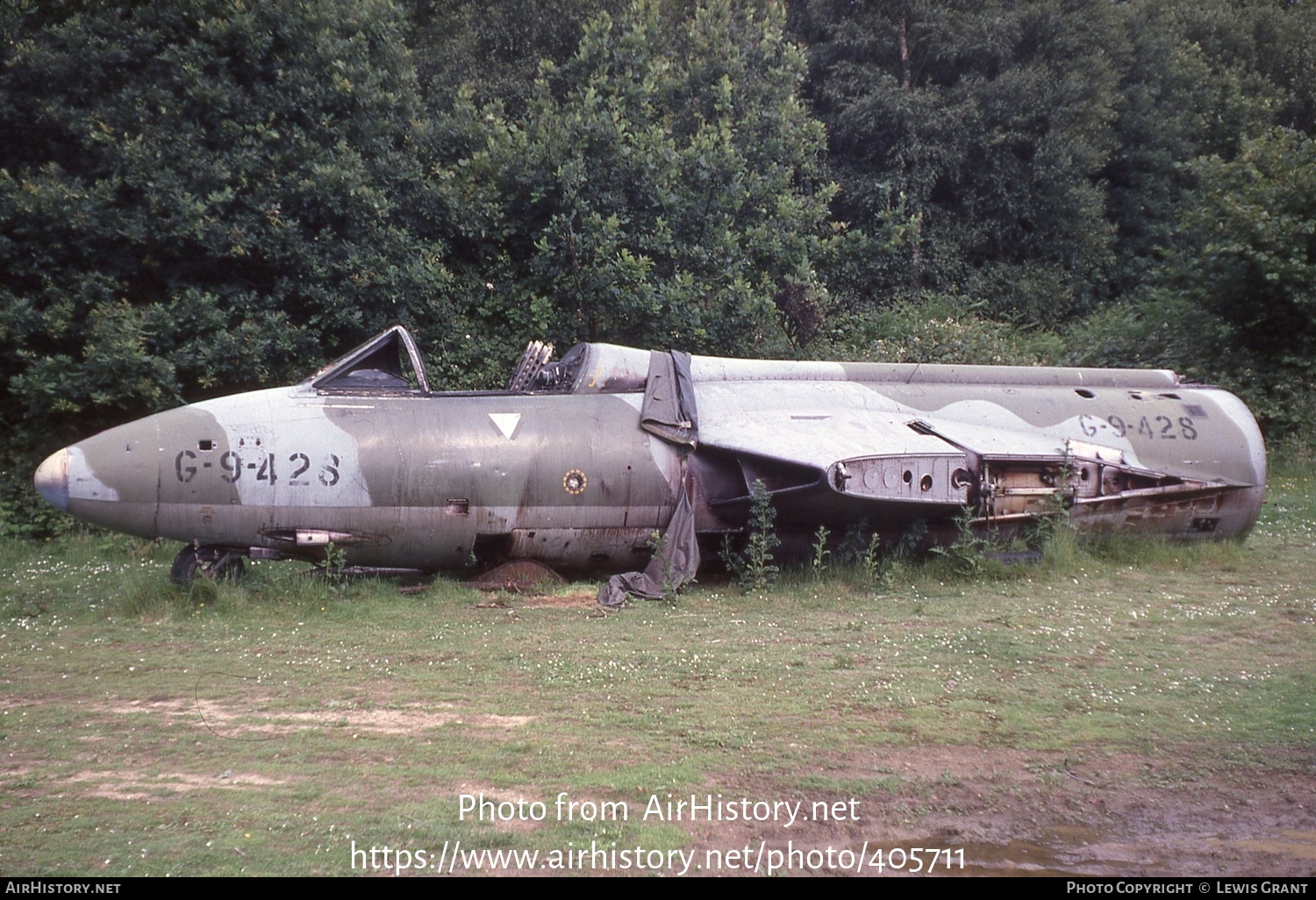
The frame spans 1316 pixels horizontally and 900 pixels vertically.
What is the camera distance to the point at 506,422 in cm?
1073

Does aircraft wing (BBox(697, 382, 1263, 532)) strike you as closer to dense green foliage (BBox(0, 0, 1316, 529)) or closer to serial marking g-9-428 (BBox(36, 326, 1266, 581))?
serial marking g-9-428 (BBox(36, 326, 1266, 581))

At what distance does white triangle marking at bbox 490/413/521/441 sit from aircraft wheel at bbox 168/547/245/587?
2694 millimetres

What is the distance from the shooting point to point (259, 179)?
48.9 feet

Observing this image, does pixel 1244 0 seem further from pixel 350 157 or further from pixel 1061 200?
pixel 350 157

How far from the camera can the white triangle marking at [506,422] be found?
10641 millimetres

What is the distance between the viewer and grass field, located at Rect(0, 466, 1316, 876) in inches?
194

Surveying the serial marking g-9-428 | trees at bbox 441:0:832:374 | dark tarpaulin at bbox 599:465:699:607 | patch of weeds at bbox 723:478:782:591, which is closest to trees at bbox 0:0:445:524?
trees at bbox 441:0:832:374

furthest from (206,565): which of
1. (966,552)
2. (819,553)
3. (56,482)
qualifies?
(966,552)

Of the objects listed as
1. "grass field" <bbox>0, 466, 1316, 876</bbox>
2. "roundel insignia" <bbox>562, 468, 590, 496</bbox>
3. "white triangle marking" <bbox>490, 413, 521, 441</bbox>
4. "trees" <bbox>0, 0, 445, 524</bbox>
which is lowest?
"grass field" <bbox>0, 466, 1316, 876</bbox>

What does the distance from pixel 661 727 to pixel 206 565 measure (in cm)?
553

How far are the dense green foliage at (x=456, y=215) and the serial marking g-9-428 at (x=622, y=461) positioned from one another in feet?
14.6

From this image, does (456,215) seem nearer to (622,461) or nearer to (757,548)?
(622,461)

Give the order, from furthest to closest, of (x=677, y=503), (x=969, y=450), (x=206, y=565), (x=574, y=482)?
(x=969, y=450)
(x=677, y=503)
(x=574, y=482)
(x=206, y=565)
